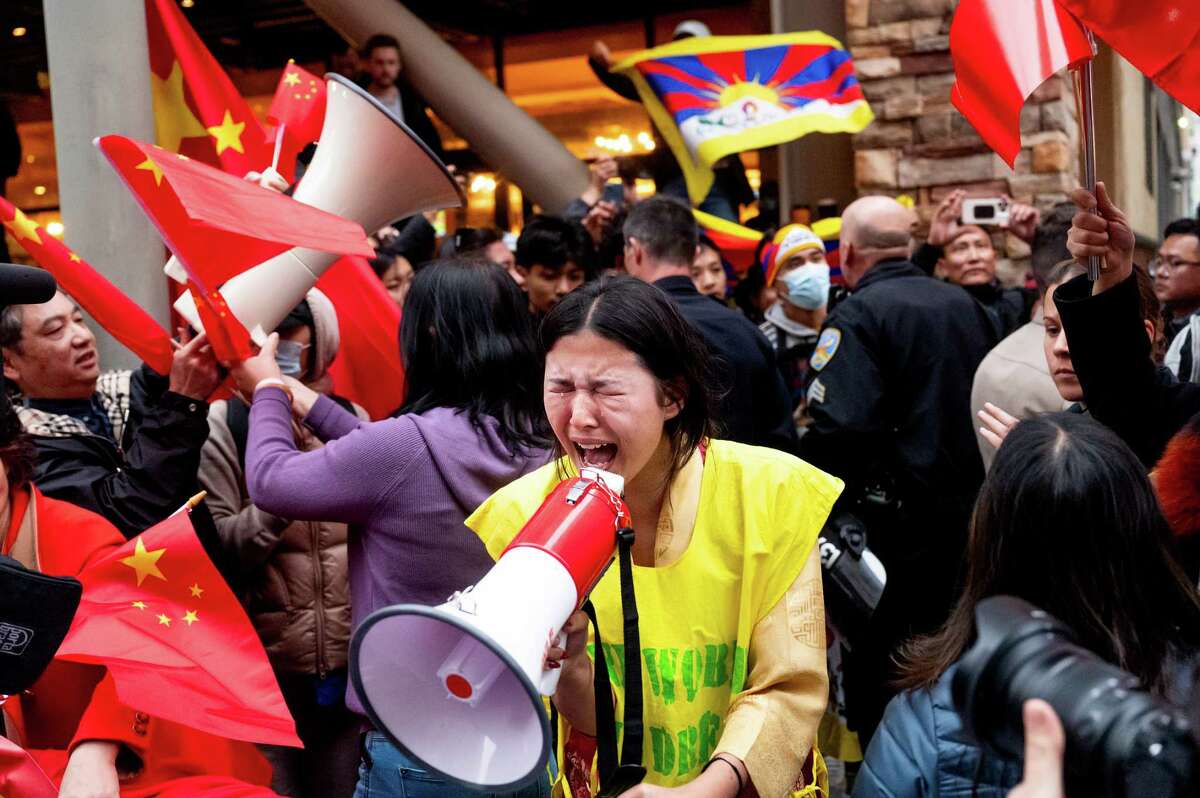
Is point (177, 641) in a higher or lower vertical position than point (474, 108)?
lower

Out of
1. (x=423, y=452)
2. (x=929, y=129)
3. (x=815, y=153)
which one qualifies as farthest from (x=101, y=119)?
(x=929, y=129)

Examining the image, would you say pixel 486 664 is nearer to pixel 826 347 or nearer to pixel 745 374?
pixel 745 374

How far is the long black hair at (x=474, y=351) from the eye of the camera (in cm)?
294

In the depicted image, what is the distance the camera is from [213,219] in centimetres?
258

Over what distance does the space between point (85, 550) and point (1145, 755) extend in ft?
7.46

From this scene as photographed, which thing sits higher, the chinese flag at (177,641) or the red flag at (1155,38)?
the red flag at (1155,38)

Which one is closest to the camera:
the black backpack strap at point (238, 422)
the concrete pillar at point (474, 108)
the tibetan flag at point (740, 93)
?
the black backpack strap at point (238, 422)

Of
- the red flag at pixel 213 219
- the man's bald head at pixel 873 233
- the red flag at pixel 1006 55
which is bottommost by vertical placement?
the man's bald head at pixel 873 233

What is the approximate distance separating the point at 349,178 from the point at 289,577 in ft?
3.48

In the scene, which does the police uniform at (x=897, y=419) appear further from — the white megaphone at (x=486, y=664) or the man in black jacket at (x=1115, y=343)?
the white megaphone at (x=486, y=664)

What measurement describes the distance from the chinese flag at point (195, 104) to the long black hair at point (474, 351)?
1173 millimetres

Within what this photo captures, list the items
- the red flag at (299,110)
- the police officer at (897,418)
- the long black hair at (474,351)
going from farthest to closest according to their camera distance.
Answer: the police officer at (897,418) → the red flag at (299,110) → the long black hair at (474,351)

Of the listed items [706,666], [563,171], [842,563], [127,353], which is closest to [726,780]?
[706,666]

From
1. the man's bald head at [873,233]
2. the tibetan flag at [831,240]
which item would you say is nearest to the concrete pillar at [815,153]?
the tibetan flag at [831,240]
